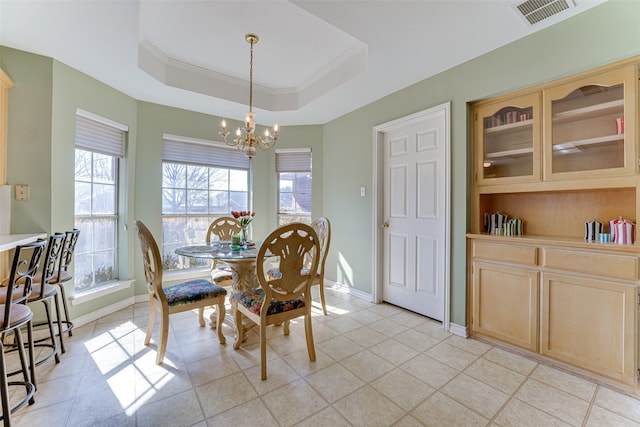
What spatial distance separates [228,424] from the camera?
4.85 ft

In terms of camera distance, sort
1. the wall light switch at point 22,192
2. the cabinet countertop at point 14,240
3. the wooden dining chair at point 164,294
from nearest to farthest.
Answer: the cabinet countertop at point 14,240 < the wooden dining chair at point 164,294 < the wall light switch at point 22,192

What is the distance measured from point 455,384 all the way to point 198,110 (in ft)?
13.3

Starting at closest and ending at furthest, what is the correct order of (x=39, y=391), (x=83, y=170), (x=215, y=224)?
(x=39, y=391), (x=83, y=170), (x=215, y=224)

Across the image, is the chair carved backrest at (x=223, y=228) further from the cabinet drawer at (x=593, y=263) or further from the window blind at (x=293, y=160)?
the cabinet drawer at (x=593, y=263)

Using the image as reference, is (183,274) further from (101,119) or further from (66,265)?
(101,119)

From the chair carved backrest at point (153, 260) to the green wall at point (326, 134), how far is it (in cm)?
120

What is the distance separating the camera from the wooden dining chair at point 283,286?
6.16 ft

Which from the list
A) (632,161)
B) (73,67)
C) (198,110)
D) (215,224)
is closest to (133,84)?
(73,67)

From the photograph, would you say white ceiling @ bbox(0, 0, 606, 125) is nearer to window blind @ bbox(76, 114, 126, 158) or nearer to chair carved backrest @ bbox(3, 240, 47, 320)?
window blind @ bbox(76, 114, 126, 158)

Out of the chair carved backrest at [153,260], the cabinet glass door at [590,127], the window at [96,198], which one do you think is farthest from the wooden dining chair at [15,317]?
the cabinet glass door at [590,127]

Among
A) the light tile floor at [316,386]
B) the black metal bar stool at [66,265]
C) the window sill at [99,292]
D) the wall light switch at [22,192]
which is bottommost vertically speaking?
the light tile floor at [316,386]

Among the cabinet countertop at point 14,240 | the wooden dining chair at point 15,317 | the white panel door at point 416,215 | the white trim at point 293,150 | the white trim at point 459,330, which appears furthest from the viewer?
the white trim at point 293,150

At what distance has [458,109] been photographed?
257cm

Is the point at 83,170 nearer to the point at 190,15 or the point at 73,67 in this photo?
the point at 73,67
